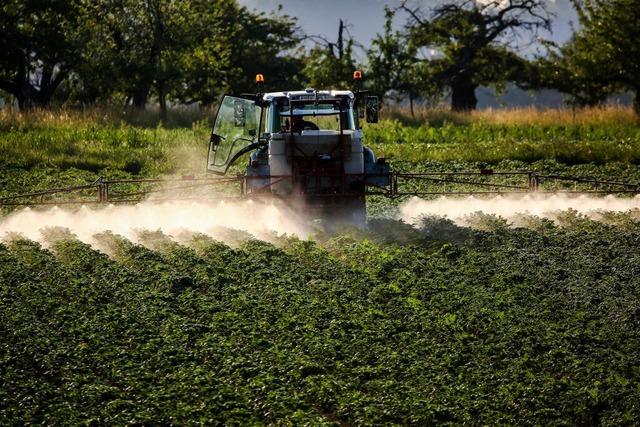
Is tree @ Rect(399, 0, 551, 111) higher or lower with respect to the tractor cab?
higher

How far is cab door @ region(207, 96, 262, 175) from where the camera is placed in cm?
1761

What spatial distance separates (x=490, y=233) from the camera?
55.2ft

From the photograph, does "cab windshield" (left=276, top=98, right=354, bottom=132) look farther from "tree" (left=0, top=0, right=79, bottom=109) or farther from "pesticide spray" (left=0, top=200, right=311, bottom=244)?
"tree" (left=0, top=0, right=79, bottom=109)

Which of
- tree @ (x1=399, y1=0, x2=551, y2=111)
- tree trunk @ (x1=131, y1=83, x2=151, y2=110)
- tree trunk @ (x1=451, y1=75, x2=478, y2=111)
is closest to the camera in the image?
tree trunk @ (x1=131, y1=83, x2=151, y2=110)

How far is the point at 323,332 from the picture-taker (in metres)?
11.5

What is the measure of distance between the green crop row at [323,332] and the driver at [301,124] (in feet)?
8.06

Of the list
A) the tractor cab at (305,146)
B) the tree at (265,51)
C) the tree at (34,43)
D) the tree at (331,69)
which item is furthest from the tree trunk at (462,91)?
the tractor cab at (305,146)

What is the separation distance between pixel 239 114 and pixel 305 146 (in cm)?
120

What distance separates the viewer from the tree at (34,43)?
145 ft

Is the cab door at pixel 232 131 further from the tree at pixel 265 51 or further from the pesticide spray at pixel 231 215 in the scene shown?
the tree at pixel 265 51

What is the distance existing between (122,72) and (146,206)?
25.5 m

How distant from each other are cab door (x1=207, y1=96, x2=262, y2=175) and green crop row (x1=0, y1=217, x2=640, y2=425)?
8.05ft

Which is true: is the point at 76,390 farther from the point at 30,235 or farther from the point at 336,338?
the point at 30,235

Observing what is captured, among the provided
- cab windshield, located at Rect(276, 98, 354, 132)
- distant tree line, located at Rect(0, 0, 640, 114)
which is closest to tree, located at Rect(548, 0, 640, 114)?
distant tree line, located at Rect(0, 0, 640, 114)
